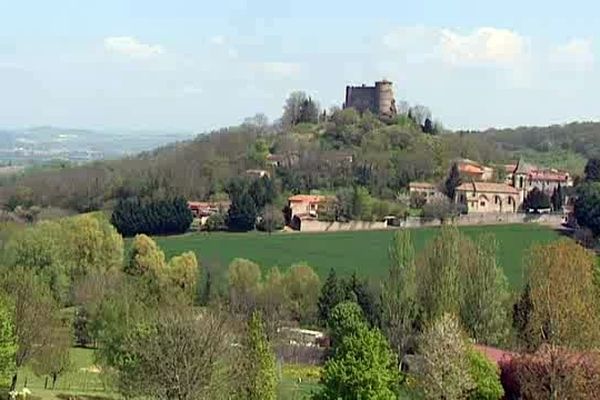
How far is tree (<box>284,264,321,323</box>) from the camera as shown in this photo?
4425 centimetres

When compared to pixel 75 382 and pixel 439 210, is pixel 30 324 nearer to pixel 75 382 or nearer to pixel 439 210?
pixel 75 382

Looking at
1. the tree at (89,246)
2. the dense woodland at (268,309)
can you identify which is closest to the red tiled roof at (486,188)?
the dense woodland at (268,309)

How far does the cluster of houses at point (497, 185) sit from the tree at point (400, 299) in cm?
4353

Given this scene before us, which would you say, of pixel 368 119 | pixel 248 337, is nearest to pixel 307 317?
pixel 248 337

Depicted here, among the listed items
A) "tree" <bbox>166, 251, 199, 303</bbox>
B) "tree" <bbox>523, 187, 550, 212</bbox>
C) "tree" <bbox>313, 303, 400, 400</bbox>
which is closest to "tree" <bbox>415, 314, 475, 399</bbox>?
"tree" <bbox>313, 303, 400, 400</bbox>

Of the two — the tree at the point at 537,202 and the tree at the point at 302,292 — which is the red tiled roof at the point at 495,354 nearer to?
the tree at the point at 302,292

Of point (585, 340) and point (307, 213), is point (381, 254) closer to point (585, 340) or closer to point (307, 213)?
point (307, 213)

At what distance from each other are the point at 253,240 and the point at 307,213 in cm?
890

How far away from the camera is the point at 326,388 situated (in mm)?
22672

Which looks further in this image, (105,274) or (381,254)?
(381,254)

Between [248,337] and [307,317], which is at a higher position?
[248,337]

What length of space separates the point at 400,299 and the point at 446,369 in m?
12.5

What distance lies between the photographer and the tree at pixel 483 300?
115 ft

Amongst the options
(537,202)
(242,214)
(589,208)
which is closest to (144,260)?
(242,214)
